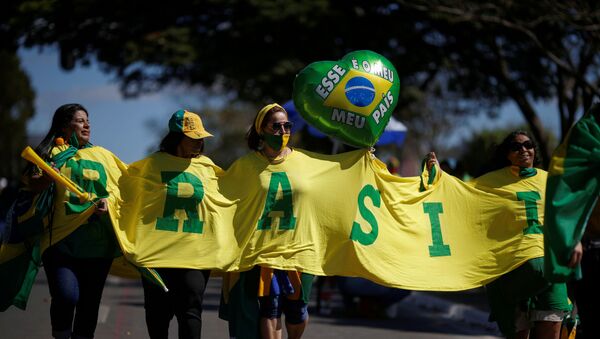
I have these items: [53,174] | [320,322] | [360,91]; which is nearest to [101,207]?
[53,174]

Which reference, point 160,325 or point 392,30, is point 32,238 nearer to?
point 160,325

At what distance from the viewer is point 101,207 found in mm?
7039

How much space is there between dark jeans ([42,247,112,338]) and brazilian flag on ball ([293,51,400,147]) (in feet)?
5.86

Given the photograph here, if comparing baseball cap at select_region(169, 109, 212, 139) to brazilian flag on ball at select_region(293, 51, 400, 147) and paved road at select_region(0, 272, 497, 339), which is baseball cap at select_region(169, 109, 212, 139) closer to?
brazilian flag on ball at select_region(293, 51, 400, 147)

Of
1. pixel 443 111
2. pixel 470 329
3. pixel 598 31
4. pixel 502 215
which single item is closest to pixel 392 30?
pixel 598 31

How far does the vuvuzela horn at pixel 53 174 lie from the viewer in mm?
6879

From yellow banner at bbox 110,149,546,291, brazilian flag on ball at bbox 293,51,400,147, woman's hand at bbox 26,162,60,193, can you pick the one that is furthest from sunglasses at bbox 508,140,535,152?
woman's hand at bbox 26,162,60,193

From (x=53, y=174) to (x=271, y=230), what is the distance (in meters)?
1.50

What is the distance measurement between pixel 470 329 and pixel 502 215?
15.4 feet

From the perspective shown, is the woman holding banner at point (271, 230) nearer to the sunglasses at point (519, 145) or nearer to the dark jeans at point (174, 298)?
the dark jeans at point (174, 298)

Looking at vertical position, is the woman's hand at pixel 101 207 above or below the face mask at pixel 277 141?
below

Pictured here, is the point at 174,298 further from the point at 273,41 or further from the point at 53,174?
the point at 273,41

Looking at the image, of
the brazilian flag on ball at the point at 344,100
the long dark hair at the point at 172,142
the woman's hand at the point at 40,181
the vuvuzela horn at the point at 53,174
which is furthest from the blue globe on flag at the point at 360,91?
the woman's hand at the point at 40,181

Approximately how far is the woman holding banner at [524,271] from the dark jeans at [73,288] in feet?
9.23
